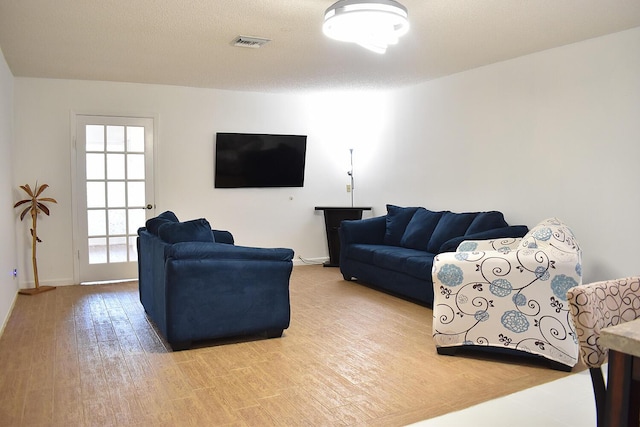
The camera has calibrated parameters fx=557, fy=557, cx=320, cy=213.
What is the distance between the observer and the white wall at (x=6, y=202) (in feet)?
15.7

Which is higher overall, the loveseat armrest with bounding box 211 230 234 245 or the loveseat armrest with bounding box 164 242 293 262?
the loveseat armrest with bounding box 164 242 293 262

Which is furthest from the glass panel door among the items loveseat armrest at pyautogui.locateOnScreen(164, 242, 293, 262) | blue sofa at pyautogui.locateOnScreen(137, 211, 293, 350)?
loveseat armrest at pyautogui.locateOnScreen(164, 242, 293, 262)

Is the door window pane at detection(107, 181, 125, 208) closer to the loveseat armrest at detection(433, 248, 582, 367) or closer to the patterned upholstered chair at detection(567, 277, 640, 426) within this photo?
the loveseat armrest at detection(433, 248, 582, 367)

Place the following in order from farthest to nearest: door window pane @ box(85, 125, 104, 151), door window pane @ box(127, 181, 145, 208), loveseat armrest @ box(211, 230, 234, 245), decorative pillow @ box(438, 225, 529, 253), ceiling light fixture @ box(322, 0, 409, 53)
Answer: door window pane @ box(127, 181, 145, 208) < door window pane @ box(85, 125, 104, 151) < loveseat armrest @ box(211, 230, 234, 245) < decorative pillow @ box(438, 225, 529, 253) < ceiling light fixture @ box(322, 0, 409, 53)

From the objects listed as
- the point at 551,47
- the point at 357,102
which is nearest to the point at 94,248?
the point at 357,102

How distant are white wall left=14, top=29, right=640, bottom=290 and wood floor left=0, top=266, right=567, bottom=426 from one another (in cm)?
157

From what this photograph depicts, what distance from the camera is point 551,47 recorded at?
16.4ft

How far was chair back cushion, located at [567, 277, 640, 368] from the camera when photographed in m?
1.76

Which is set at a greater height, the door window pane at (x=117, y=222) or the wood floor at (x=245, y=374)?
the door window pane at (x=117, y=222)

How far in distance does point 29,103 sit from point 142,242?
251 cm

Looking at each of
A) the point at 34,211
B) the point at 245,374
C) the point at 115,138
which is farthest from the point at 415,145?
the point at 34,211

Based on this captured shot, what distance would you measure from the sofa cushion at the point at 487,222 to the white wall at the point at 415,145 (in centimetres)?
20

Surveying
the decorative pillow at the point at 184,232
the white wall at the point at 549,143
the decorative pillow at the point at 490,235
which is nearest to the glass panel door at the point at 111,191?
the decorative pillow at the point at 184,232

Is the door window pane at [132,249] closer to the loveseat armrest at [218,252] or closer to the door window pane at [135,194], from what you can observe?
the door window pane at [135,194]
